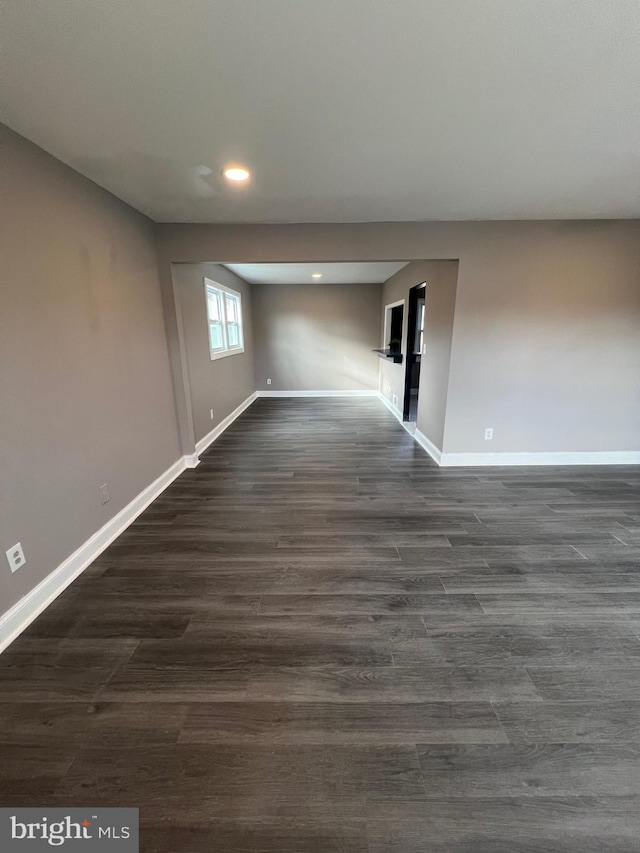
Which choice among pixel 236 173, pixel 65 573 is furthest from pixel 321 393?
pixel 65 573

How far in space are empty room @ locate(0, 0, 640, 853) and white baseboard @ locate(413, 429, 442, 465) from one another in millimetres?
72

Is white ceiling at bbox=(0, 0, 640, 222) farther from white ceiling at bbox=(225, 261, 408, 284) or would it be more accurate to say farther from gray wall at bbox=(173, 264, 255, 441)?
white ceiling at bbox=(225, 261, 408, 284)

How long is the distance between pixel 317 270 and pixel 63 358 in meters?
4.47

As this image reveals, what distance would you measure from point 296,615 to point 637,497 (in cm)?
315

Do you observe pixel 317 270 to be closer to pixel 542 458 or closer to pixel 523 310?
pixel 523 310

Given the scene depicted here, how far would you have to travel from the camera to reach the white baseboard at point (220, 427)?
4.21m

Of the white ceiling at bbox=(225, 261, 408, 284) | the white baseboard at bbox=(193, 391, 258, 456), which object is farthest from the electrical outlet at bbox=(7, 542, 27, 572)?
the white ceiling at bbox=(225, 261, 408, 284)

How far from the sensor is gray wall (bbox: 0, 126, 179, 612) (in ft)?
5.43

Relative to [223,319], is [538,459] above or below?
below

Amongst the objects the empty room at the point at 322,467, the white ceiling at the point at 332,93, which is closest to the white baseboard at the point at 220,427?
the empty room at the point at 322,467

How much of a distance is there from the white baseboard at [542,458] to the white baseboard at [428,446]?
0.32 ft

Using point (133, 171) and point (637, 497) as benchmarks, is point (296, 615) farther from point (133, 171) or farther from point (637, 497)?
point (637, 497)

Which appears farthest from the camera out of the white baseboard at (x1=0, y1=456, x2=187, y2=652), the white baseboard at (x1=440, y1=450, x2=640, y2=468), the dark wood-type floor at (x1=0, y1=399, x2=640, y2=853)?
the white baseboard at (x1=440, y1=450, x2=640, y2=468)

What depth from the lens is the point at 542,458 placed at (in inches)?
143
